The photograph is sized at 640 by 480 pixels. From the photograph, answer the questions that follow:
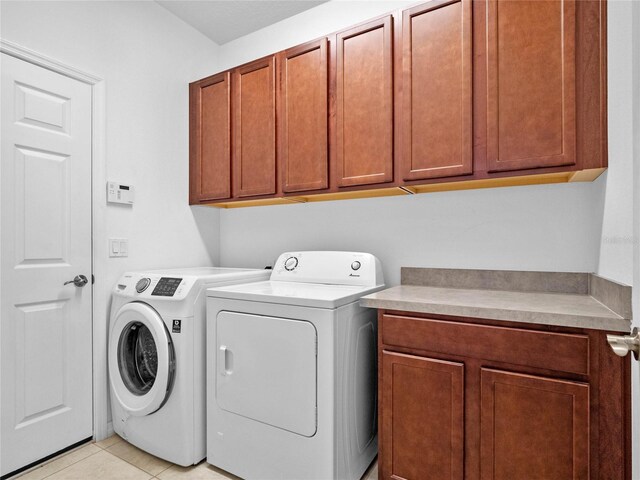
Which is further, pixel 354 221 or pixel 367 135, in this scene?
pixel 354 221

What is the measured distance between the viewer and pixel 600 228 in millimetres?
1576

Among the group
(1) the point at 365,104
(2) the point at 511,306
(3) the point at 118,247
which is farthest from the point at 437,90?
(3) the point at 118,247

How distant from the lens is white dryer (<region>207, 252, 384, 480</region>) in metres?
1.47

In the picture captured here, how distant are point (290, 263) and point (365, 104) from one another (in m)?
1.08

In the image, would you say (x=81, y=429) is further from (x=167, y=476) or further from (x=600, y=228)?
(x=600, y=228)

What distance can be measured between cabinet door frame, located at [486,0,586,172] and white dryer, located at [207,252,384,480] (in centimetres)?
91

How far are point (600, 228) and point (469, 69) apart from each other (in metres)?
0.95

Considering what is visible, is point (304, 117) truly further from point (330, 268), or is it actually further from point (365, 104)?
point (330, 268)

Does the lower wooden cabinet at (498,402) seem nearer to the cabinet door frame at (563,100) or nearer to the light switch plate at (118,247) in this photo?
the cabinet door frame at (563,100)

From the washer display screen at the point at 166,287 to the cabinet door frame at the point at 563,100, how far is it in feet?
5.51

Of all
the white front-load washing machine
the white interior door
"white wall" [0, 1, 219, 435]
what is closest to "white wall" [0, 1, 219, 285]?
"white wall" [0, 1, 219, 435]

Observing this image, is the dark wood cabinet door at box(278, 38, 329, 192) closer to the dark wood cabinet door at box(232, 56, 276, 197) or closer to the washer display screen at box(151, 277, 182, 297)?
→ the dark wood cabinet door at box(232, 56, 276, 197)

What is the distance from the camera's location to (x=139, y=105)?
2.32m

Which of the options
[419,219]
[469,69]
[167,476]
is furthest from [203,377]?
[469,69]
